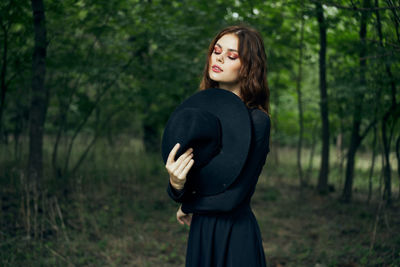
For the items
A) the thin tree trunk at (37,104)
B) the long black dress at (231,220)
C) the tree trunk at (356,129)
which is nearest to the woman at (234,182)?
the long black dress at (231,220)

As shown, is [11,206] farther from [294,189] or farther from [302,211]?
[294,189]

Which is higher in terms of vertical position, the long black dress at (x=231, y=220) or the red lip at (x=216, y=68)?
the red lip at (x=216, y=68)

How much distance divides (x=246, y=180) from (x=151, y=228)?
155 inches

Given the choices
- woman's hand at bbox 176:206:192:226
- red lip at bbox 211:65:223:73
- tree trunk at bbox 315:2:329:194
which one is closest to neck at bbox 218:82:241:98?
red lip at bbox 211:65:223:73

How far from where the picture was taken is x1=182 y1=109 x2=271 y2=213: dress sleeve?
1603 mm

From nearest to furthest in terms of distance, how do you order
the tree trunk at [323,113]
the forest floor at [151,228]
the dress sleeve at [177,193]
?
the dress sleeve at [177,193] → the forest floor at [151,228] → the tree trunk at [323,113]

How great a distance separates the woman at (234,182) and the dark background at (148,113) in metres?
2.19

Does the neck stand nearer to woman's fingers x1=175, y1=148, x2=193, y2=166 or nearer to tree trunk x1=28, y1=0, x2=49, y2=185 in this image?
woman's fingers x1=175, y1=148, x2=193, y2=166

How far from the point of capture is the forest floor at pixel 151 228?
3.97 meters

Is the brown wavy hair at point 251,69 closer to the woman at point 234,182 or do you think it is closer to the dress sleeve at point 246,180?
the woman at point 234,182

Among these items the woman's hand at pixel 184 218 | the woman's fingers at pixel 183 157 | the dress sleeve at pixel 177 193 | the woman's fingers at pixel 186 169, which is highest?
the woman's fingers at pixel 183 157

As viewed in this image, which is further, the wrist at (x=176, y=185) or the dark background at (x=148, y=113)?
the dark background at (x=148, y=113)

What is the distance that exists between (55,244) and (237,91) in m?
3.36

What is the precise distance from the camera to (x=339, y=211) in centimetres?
612
